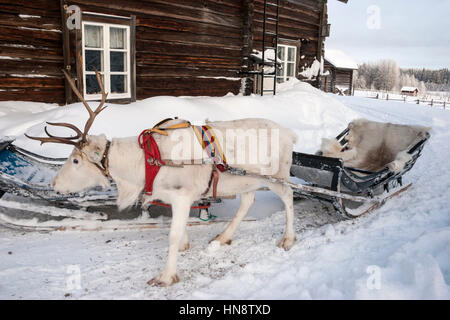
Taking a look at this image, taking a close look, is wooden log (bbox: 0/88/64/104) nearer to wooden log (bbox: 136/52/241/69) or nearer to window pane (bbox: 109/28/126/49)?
window pane (bbox: 109/28/126/49)

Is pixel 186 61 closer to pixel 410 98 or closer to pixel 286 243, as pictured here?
pixel 286 243

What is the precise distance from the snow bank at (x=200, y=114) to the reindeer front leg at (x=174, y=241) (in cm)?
268

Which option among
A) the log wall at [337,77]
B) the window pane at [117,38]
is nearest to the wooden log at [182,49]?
the window pane at [117,38]

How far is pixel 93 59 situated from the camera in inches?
311

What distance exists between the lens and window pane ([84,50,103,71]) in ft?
25.6

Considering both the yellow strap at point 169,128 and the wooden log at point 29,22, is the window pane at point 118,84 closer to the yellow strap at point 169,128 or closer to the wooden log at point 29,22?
the wooden log at point 29,22

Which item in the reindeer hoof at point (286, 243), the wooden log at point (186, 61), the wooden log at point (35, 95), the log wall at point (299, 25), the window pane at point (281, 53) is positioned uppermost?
the log wall at point (299, 25)

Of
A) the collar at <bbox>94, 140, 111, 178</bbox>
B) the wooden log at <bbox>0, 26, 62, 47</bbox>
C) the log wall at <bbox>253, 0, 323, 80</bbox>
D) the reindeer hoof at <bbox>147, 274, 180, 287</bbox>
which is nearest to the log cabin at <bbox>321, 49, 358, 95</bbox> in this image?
the log wall at <bbox>253, 0, 323, 80</bbox>

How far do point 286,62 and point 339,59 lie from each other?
24230 millimetres

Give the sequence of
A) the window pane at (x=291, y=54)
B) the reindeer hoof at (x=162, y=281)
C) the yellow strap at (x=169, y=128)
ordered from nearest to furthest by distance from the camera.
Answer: the reindeer hoof at (x=162, y=281)
the yellow strap at (x=169, y=128)
the window pane at (x=291, y=54)

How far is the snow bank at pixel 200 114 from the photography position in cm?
638

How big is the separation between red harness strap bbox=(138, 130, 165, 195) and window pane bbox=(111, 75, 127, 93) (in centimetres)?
548

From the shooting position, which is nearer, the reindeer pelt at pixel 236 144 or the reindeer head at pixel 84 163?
the reindeer head at pixel 84 163

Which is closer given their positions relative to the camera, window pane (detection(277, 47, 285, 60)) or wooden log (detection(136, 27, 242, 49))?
wooden log (detection(136, 27, 242, 49))
